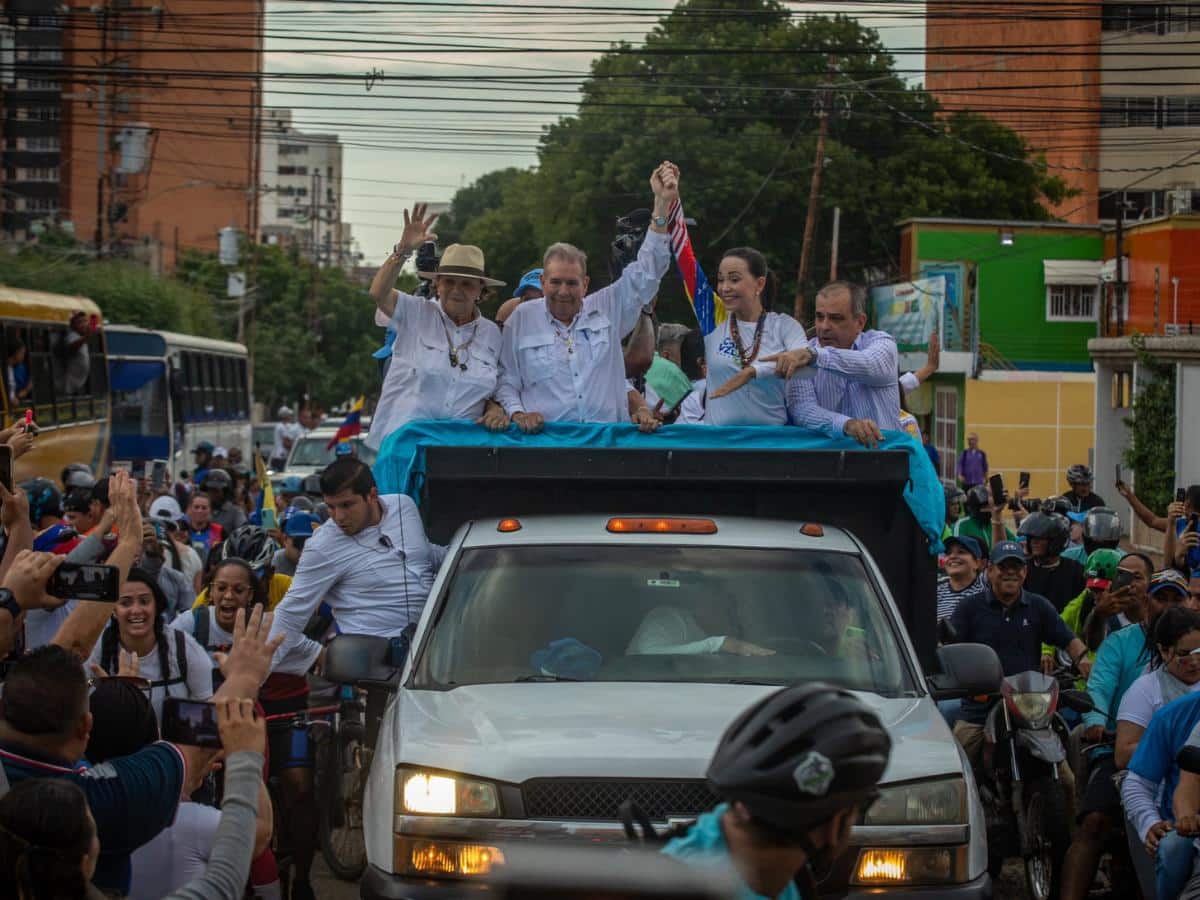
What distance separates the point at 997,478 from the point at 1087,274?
39.4 metres

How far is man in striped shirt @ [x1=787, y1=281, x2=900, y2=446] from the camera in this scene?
783 centimetres

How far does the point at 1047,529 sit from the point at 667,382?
2.94 metres

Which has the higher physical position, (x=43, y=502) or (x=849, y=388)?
(x=849, y=388)

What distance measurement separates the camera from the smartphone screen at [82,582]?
5.02m

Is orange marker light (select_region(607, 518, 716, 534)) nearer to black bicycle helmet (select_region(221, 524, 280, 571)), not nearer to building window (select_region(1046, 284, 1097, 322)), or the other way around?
black bicycle helmet (select_region(221, 524, 280, 571))

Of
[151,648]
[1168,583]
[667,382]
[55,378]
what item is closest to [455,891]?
[151,648]

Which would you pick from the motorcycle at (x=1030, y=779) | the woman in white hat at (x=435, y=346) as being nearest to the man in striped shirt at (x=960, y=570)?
the motorcycle at (x=1030, y=779)

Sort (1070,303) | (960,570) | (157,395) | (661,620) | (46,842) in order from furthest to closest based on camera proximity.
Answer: (1070,303)
(157,395)
(960,570)
(661,620)
(46,842)

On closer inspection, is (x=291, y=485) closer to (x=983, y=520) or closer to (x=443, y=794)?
(x=983, y=520)

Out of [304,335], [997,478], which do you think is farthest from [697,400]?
[304,335]

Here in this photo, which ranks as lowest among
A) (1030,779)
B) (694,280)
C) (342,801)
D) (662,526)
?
(342,801)

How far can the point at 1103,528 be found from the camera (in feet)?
37.7

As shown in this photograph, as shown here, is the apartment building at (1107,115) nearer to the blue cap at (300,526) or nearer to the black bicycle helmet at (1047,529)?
the black bicycle helmet at (1047,529)

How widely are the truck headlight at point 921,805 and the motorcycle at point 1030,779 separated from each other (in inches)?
114
